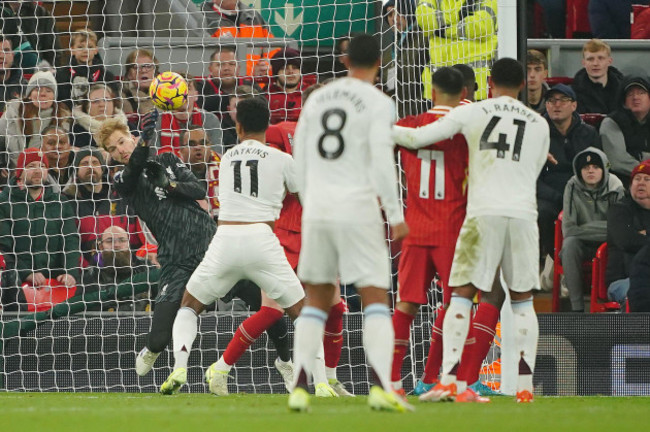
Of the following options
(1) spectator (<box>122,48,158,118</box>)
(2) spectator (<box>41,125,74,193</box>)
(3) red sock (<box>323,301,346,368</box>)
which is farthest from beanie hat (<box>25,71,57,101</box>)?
(3) red sock (<box>323,301,346,368</box>)

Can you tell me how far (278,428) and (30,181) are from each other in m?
6.86

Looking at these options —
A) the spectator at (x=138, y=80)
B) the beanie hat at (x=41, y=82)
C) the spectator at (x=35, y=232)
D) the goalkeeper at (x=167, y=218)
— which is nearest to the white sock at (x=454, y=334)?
the goalkeeper at (x=167, y=218)

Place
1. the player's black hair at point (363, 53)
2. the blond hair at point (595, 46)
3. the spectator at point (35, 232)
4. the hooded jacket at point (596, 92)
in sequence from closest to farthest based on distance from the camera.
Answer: the player's black hair at point (363, 53) < the spectator at point (35, 232) < the blond hair at point (595, 46) < the hooded jacket at point (596, 92)

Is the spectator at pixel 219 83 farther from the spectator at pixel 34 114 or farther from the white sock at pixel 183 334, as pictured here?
the white sock at pixel 183 334

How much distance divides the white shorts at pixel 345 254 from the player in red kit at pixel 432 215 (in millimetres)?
1415

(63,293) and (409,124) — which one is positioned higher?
(409,124)

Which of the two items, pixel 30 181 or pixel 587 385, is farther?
pixel 30 181

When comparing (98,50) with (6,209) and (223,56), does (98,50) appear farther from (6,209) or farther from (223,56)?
(6,209)

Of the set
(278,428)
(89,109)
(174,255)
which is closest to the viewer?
(278,428)

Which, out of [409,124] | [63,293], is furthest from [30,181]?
[409,124]

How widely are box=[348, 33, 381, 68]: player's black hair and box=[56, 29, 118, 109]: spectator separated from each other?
633cm

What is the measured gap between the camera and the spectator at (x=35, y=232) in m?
11.6

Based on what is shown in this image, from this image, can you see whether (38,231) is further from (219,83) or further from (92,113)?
(219,83)

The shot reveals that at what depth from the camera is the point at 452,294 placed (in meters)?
7.56
